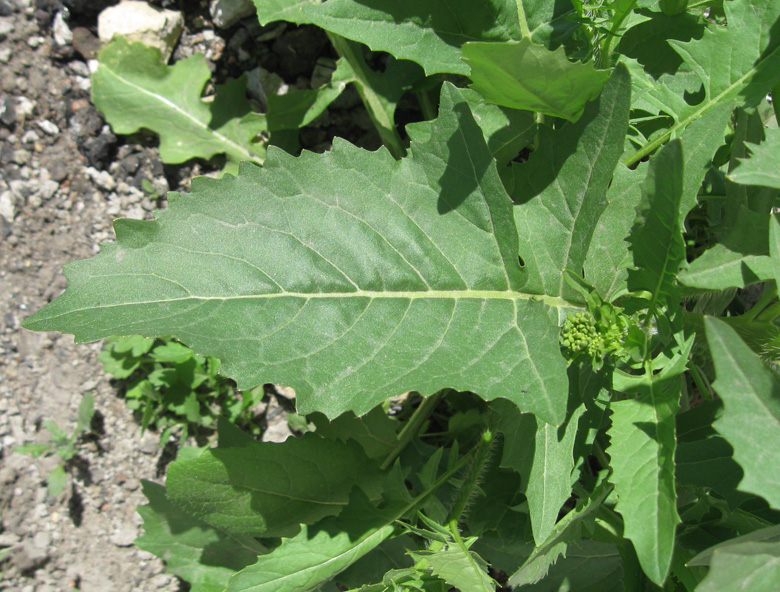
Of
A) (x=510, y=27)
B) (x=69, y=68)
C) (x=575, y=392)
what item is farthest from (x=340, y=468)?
→ (x=69, y=68)

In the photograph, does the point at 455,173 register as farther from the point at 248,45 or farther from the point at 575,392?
the point at 248,45

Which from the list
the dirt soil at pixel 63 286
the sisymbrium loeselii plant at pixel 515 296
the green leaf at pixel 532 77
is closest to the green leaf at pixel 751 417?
the sisymbrium loeselii plant at pixel 515 296

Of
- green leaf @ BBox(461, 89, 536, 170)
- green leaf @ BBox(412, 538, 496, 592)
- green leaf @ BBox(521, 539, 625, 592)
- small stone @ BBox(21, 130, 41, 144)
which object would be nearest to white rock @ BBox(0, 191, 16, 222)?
small stone @ BBox(21, 130, 41, 144)

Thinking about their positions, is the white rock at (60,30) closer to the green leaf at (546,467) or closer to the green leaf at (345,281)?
the green leaf at (345,281)

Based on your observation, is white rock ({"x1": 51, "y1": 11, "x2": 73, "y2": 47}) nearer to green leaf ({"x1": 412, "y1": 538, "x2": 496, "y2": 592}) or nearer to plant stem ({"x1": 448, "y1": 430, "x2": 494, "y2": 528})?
plant stem ({"x1": 448, "y1": 430, "x2": 494, "y2": 528})

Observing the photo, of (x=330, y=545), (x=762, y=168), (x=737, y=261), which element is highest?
(x=762, y=168)

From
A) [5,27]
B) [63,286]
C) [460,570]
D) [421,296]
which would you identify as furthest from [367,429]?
[5,27]

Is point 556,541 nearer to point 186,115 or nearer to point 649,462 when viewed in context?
point 649,462
